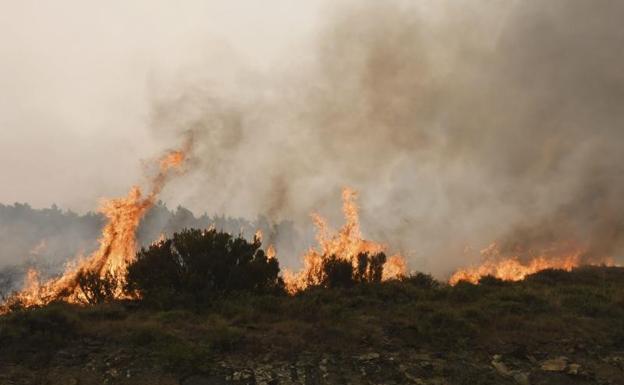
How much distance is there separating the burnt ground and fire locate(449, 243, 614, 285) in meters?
15.4

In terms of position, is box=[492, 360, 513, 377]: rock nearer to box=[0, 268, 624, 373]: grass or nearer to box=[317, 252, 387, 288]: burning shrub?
box=[0, 268, 624, 373]: grass

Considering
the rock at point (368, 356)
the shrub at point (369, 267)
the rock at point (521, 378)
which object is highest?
the shrub at point (369, 267)

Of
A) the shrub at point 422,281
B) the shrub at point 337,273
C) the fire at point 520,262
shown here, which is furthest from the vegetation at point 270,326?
the fire at point 520,262

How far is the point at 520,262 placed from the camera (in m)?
32.3

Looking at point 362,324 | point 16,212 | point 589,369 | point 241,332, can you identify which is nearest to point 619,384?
point 589,369

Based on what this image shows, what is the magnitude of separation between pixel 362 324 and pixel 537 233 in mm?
36471

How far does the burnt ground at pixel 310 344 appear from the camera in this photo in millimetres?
8312

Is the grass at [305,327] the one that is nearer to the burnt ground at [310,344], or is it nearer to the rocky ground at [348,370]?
the burnt ground at [310,344]

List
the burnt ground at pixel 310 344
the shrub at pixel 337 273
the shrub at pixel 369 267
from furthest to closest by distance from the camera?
the shrub at pixel 369 267, the shrub at pixel 337 273, the burnt ground at pixel 310 344

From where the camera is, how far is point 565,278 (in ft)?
73.6

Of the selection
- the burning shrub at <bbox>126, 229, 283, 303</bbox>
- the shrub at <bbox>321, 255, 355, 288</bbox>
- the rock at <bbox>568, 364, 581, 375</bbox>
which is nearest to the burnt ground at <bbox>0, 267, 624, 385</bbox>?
the rock at <bbox>568, 364, 581, 375</bbox>

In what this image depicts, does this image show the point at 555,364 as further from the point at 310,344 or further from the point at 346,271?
the point at 346,271

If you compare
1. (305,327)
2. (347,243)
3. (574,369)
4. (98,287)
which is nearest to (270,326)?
(305,327)

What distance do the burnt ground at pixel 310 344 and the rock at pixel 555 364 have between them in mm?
36
